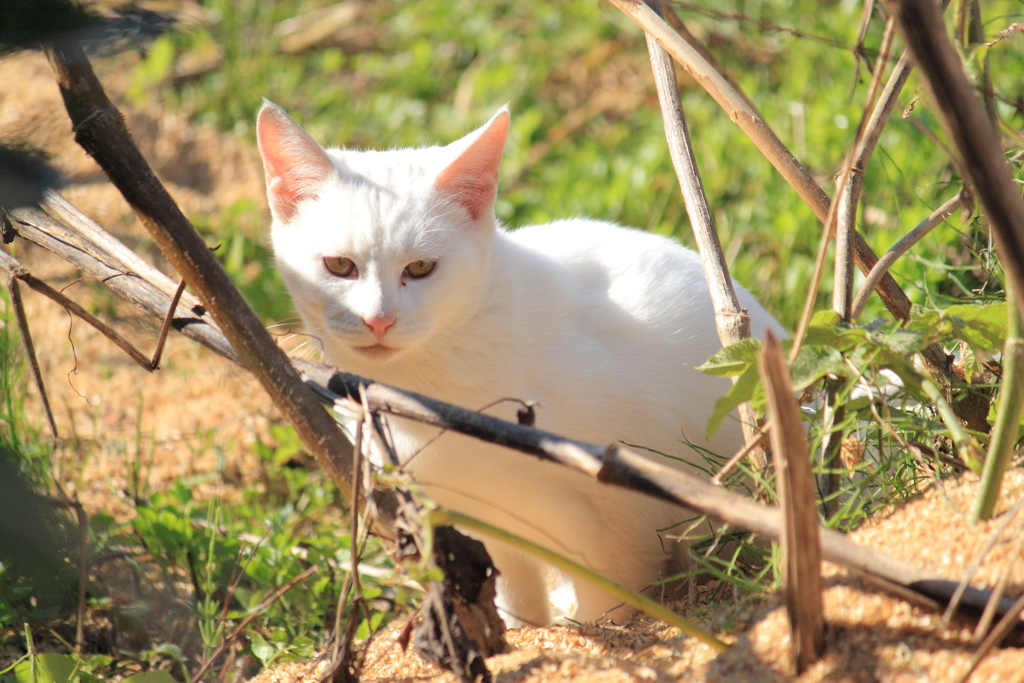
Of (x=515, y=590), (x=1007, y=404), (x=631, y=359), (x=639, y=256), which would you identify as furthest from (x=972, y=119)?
(x=515, y=590)

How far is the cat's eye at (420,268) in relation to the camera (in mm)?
1831

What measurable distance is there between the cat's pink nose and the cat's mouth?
0.04 m

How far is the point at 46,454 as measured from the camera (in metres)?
1.91

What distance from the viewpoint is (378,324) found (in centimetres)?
169

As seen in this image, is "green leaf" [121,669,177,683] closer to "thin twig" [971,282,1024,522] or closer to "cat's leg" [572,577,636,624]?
"cat's leg" [572,577,636,624]

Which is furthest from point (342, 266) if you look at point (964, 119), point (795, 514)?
point (964, 119)

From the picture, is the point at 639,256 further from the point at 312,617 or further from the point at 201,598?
the point at 201,598

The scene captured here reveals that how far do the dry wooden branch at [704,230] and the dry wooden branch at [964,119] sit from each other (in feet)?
1.82

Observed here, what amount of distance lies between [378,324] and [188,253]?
1.86 feet

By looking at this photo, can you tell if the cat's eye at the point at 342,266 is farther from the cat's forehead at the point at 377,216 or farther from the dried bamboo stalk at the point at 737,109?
the dried bamboo stalk at the point at 737,109

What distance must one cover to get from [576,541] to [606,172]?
221cm

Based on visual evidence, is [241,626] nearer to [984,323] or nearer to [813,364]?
[813,364]

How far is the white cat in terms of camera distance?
177cm

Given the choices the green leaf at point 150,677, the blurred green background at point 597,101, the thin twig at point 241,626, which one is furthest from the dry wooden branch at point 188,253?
the blurred green background at point 597,101
